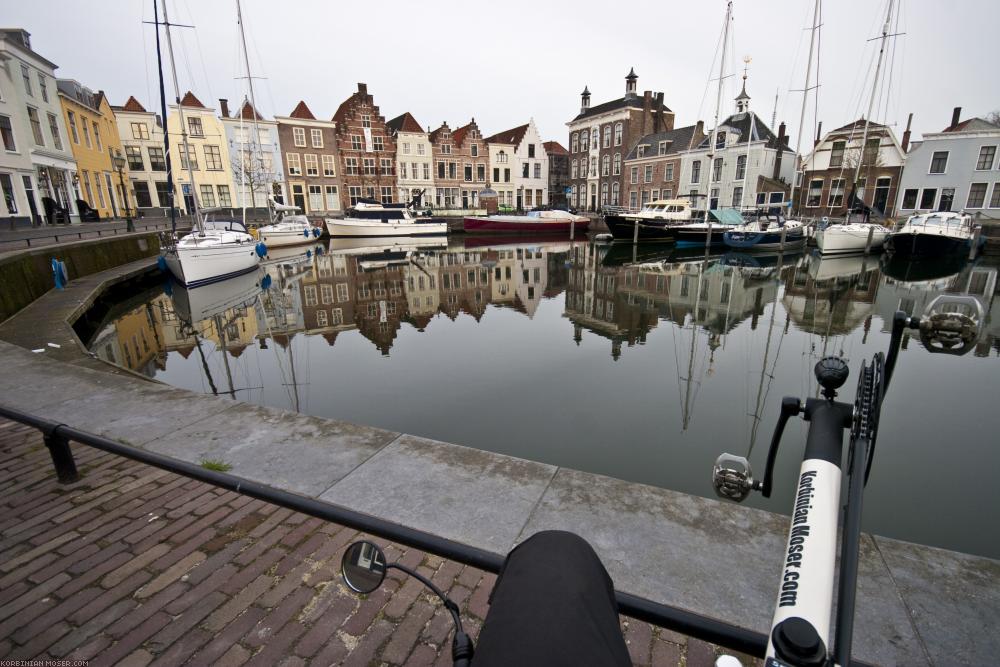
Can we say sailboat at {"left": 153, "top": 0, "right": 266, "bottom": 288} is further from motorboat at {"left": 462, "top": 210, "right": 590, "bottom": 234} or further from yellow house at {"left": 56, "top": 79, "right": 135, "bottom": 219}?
motorboat at {"left": 462, "top": 210, "right": 590, "bottom": 234}

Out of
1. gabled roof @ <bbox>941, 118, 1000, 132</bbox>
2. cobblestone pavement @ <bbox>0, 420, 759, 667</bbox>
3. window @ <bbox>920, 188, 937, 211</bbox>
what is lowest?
cobblestone pavement @ <bbox>0, 420, 759, 667</bbox>

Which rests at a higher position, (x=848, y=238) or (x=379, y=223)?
(x=379, y=223)

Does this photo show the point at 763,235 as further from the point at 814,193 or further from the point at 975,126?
the point at 975,126

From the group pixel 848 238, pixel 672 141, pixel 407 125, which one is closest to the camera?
pixel 848 238

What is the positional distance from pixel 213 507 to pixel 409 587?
166 centimetres

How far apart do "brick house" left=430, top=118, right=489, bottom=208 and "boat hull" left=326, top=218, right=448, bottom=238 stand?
42.7 feet

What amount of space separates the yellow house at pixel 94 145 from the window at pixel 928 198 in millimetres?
57391

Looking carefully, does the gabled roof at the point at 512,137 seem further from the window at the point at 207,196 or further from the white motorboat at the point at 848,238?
the white motorboat at the point at 848,238

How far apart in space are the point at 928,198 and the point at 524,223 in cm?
3001

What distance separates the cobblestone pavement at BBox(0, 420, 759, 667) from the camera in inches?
87.4

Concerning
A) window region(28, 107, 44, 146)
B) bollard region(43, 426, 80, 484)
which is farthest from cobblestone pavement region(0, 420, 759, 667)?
window region(28, 107, 44, 146)

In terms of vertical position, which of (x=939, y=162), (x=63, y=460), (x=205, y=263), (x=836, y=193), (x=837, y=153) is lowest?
(x=63, y=460)

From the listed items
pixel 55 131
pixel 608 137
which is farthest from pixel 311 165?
pixel 608 137

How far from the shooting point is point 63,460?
3375 mm
